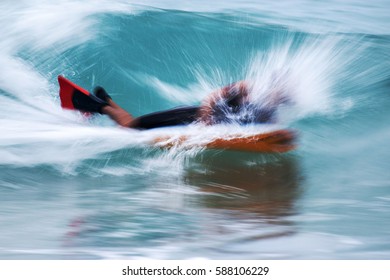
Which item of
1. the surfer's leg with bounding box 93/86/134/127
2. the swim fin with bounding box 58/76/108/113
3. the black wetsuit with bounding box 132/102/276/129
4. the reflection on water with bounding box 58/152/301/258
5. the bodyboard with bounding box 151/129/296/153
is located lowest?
the reflection on water with bounding box 58/152/301/258

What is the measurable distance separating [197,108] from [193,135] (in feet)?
0.25

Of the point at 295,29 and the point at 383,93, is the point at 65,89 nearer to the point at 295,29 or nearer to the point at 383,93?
the point at 295,29

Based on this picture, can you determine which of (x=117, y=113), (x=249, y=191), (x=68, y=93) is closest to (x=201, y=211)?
(x=249, y=191)

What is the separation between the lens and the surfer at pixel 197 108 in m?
1.74

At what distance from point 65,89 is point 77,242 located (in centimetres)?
56

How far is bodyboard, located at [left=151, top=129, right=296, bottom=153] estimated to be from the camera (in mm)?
1722

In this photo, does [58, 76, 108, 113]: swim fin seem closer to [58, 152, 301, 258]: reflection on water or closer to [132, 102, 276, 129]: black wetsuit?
[132, 102, 276, 129]: black wetsuit

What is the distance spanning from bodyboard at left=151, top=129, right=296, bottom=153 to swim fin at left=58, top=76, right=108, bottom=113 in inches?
7.2

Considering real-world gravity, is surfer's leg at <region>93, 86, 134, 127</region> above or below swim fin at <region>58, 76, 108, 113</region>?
below

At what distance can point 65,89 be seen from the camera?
1.84 meters

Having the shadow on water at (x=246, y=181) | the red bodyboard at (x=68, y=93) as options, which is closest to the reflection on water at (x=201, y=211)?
the shadow on water at (x=246, y=181)

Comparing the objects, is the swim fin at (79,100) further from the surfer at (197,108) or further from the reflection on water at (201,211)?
the reflection on water at (201,211)

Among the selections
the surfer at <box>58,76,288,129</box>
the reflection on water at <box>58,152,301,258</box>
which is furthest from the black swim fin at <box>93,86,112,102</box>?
the reflection on water at <box>58,152,301,258</box>
